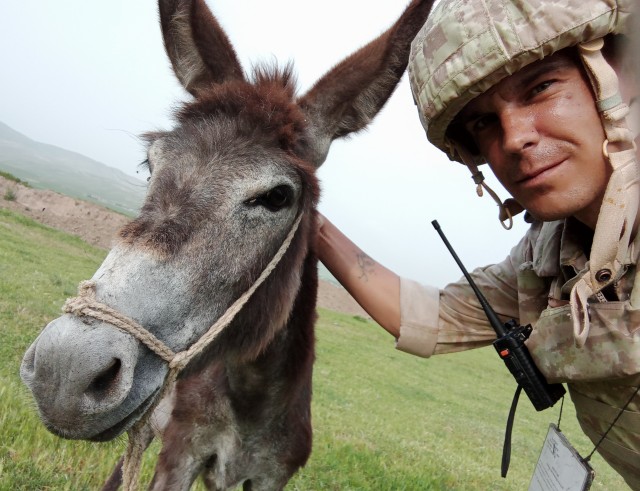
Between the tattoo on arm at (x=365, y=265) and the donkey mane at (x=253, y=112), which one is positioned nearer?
the donkey mane at (x=253, y=112)

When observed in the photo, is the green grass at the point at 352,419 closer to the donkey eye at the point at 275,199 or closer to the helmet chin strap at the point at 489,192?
the donkey eye at the point at 275,199

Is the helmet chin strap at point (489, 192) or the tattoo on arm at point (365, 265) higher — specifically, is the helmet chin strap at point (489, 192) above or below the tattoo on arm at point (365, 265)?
above

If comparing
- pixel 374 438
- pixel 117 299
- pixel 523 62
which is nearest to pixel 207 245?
pixel 117 299

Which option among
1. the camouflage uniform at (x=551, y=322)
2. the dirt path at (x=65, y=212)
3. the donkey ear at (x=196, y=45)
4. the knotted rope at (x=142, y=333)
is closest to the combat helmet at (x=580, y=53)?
the camouflage uniform at (x=551, y=322)

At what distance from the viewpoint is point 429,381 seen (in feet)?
58.1

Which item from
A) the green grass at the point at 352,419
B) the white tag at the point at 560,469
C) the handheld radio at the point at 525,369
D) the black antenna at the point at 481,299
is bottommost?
the green grass at the point at 352,419

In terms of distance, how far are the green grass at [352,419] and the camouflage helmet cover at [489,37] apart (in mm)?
2426

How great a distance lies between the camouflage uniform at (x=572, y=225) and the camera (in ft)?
6.79

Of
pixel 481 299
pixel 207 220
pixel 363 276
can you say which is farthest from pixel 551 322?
pixel 207 220

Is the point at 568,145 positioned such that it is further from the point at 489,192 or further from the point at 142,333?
the point at 142,333

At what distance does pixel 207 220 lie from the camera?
7.19ft

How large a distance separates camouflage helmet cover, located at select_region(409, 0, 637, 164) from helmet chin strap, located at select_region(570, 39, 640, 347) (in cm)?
14

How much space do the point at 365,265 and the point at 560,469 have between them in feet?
5.69

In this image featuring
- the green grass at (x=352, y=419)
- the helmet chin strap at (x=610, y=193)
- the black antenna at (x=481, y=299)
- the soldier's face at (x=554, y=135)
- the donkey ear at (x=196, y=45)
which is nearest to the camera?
the helmet chin strap at (x=610, y=193)
